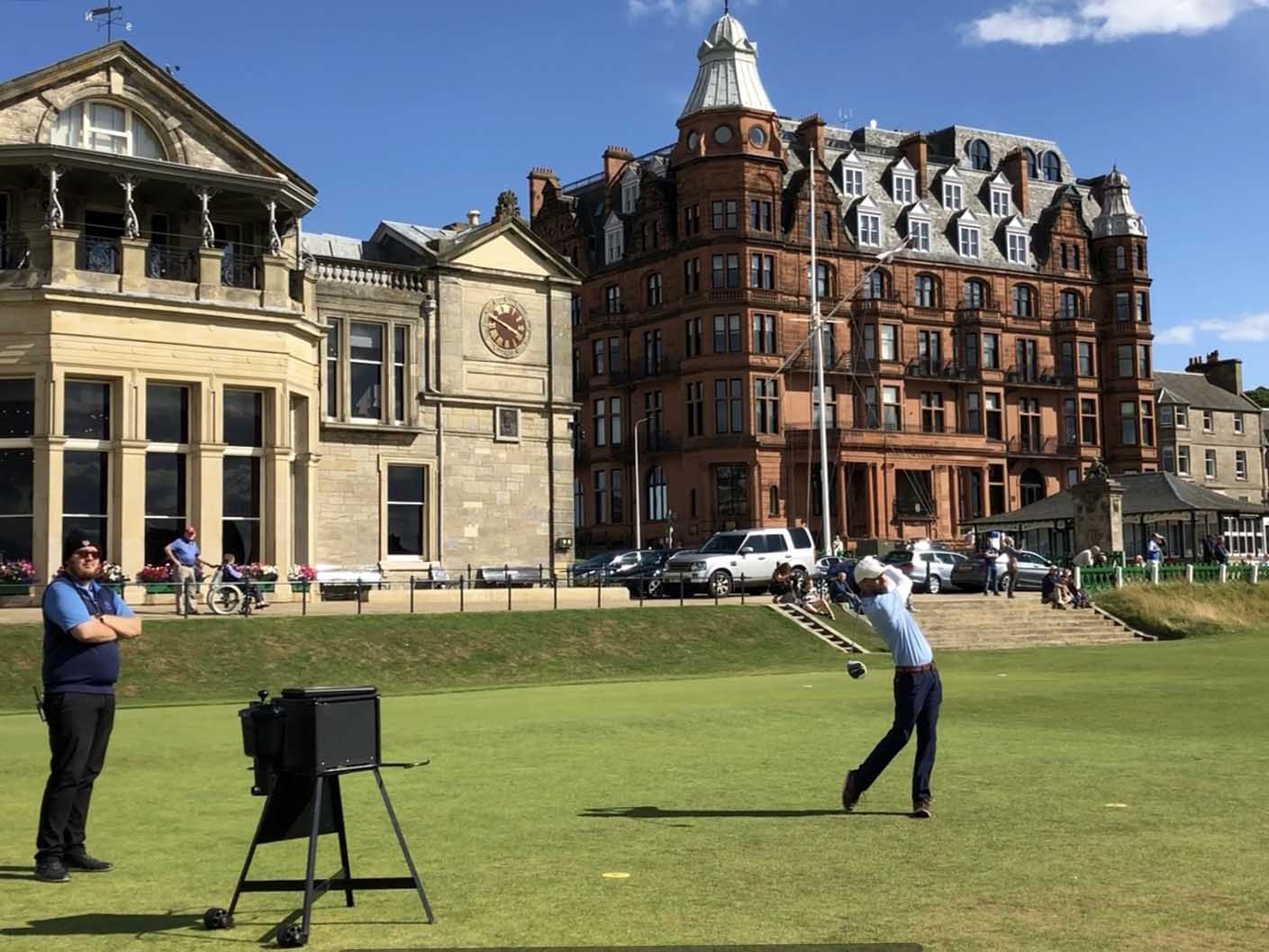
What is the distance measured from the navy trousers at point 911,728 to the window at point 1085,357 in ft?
263

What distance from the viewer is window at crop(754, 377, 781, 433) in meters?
74.0

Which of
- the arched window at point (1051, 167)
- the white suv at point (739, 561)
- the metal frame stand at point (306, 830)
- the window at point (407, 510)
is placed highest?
the arched window at point (1051, 167)

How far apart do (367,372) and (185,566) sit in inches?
454

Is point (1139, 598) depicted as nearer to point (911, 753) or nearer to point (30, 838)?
point (911, 753)

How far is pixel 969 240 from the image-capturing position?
278ft

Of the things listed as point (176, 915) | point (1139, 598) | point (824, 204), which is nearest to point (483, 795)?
point (176, 915)

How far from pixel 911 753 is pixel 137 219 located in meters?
25.9

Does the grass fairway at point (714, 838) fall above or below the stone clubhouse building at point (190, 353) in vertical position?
below

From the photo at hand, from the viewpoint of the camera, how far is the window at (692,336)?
75.1 metres

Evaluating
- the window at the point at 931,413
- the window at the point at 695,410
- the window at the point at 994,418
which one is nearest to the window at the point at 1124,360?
the window at the point at 994,418

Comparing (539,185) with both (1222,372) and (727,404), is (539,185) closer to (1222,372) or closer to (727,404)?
(727,404)

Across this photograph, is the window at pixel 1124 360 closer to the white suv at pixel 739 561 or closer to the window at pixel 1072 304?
the window at pixel 1072 304

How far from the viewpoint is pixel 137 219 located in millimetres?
34750

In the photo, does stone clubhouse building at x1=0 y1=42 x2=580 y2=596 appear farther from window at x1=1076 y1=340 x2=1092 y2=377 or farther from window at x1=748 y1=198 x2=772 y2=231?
window at x1=1076 y1=340 x2=1092 y2=377
